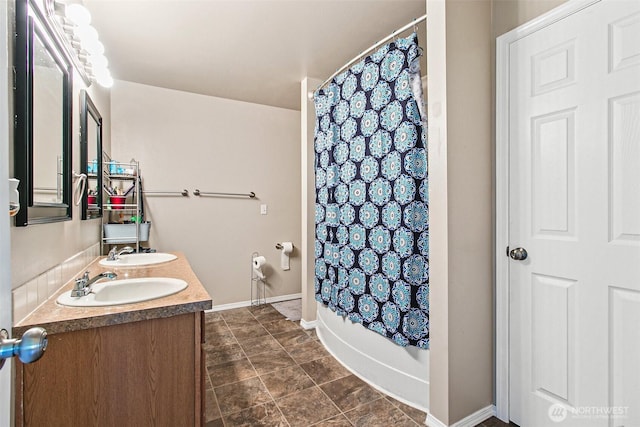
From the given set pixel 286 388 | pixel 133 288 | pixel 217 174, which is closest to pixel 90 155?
pixel 133 288

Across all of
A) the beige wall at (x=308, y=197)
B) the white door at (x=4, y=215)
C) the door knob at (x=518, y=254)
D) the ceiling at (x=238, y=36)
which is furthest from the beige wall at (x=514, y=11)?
the white door at (x=4, y=215)

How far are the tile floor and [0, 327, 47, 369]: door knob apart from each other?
52.6 inches

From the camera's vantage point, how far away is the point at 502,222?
1.56 m

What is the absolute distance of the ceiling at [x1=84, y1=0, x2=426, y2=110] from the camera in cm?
182

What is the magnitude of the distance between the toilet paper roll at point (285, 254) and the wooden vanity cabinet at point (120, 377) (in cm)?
240

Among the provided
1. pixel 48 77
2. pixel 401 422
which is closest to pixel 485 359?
pixel 401 422

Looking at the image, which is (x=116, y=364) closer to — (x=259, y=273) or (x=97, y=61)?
(x=97, y=61)

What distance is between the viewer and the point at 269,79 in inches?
112

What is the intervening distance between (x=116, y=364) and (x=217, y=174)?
2.49 m

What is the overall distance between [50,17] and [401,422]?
238 centimetres

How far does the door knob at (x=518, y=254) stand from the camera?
4.85ft

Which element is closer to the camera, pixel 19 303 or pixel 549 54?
pixel 19 303

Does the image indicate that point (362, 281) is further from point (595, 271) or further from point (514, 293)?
point (595, 271)

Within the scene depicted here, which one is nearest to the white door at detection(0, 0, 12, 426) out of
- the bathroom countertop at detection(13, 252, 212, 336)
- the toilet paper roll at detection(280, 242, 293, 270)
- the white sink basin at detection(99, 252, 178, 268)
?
the bathroom countertop at detection(13, 252, 212, 336)
